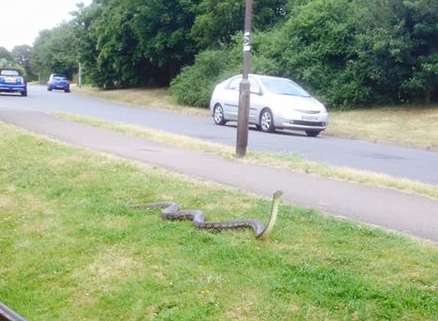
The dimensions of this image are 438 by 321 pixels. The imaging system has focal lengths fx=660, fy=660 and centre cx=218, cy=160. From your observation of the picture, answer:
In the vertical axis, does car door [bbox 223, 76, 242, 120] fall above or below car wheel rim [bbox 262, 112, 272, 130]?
above

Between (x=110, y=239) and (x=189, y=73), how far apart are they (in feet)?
86.6

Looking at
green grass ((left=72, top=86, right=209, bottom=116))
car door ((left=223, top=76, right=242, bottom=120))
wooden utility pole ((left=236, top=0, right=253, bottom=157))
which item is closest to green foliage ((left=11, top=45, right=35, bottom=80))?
green grass ((left=72, top=86, right=209, bottom=116))

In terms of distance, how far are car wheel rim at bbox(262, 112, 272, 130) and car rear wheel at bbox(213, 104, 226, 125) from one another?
2182 mm

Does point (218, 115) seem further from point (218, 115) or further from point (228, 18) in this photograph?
point (228, 18)

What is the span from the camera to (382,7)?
23.2 metres

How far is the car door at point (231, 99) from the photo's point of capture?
1906cm

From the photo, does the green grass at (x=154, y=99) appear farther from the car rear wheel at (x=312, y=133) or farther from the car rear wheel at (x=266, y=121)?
the car rear wheel at (x=312, y=133)

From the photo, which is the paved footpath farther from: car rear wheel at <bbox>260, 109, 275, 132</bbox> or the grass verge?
car rear wheel at <bbox>260, 109, 275, 132</bbox>

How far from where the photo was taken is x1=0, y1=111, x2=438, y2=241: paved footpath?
6.71 m

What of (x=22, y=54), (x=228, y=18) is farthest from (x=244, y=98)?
(x=22, y=54)

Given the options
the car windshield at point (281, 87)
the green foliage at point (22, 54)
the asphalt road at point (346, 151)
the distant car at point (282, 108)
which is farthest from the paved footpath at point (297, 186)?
the green foliage at point (22, 54)

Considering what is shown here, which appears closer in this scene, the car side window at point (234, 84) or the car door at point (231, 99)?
the car door at point (231, 99)

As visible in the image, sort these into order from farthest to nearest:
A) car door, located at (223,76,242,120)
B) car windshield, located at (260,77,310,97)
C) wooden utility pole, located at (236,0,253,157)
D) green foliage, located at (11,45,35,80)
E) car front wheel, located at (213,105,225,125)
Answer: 1. green foliage, located at (11,45,35,80)
2. car front wheel, located at (213,105,225,125)
3. car door, located at (223,76,242,120)
4. car windshield, located at (260,77,310,97)
5. wooden utility pole, located at (236,0,253,157)

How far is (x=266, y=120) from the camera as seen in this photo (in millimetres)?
17781
